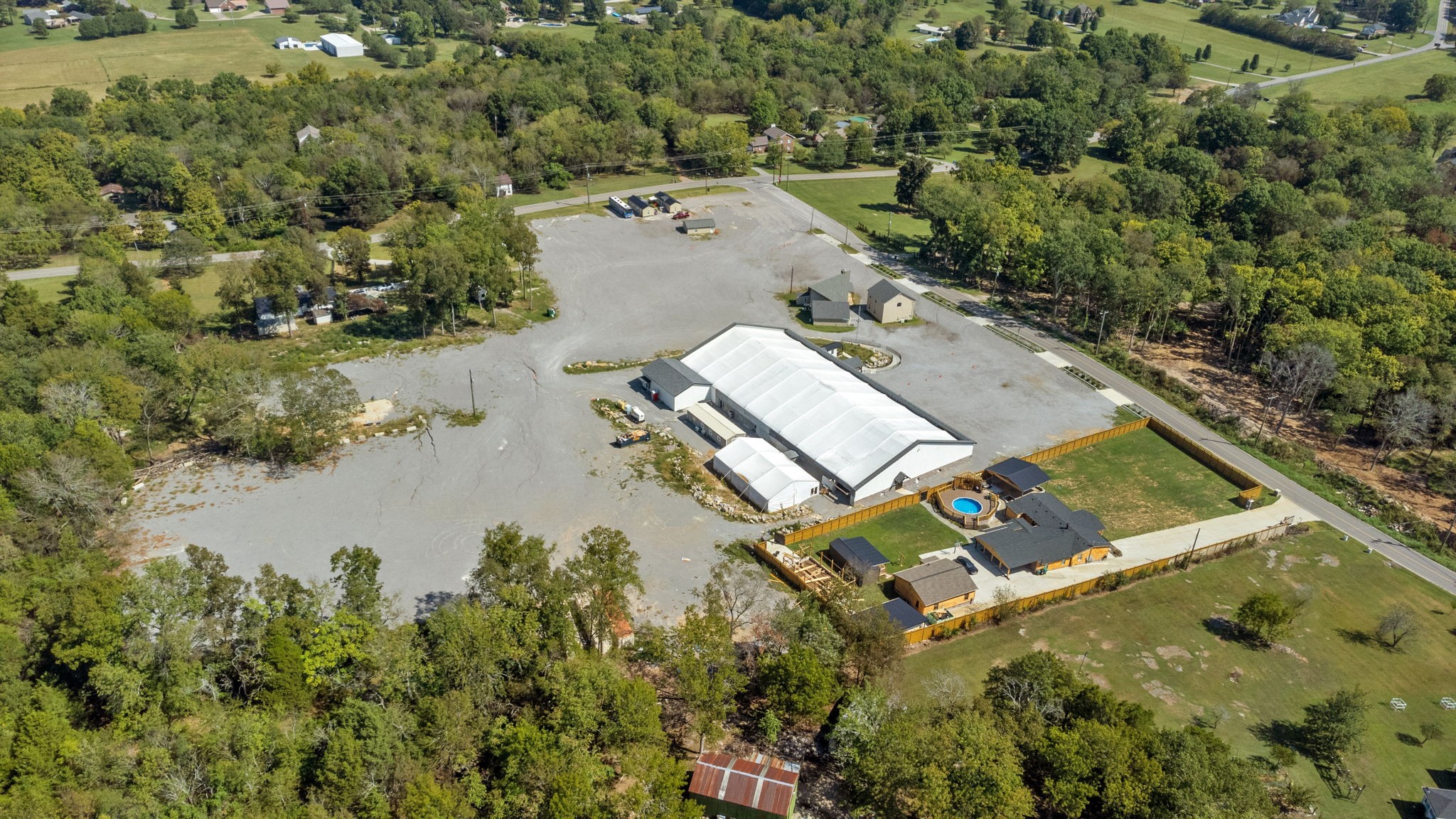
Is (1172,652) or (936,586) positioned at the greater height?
(936,586)

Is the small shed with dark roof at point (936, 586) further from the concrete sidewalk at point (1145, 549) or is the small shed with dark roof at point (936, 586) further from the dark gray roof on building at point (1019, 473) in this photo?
the dark gray roof on building at point (1019, 473)

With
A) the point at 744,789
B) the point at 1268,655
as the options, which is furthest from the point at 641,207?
the point at 744,789

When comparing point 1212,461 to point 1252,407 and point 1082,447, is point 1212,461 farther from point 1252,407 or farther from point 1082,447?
point 1252,407

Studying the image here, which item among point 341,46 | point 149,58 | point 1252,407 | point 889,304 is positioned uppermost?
point 341,46

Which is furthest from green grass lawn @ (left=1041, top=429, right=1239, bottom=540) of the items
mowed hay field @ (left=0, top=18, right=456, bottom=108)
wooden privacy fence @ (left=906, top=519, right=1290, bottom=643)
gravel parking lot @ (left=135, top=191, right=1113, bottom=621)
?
mowed hay field @ (left=0, top=18, right=456, bottom=108)

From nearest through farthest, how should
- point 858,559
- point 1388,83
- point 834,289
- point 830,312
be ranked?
point 858,559, point 830,312, point 834,289, point 1388,83

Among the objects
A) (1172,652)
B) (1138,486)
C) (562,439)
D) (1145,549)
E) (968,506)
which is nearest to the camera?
(1172,652)

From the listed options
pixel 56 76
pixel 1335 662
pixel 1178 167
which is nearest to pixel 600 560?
pixel 1335 662

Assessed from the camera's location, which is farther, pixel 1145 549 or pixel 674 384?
pixel 674 384

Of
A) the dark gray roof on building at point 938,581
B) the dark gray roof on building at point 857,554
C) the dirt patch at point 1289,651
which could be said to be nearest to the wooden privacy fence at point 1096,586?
the dark gray roof on building at point 938,581
